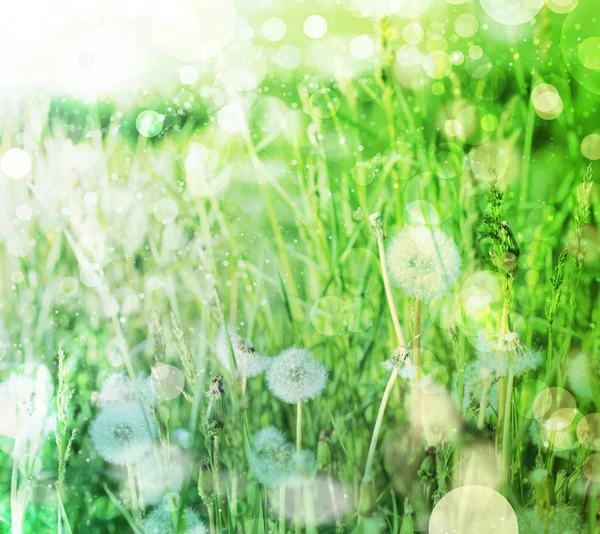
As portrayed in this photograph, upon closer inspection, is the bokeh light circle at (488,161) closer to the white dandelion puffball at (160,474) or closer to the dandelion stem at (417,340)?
the dandelion stem at (417,340)

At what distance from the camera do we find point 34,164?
0.78 meters

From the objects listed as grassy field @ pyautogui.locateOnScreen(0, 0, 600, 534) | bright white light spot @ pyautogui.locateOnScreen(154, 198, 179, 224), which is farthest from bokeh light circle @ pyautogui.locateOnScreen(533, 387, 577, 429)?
bright white light spot @ pyautogui.locateOnScreen(154, 198, 179, 224)

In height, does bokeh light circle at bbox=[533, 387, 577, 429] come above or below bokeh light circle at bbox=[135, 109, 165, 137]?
below

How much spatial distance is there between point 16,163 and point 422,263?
0.56 m

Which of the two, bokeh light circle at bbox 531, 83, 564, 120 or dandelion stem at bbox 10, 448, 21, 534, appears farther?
dandelion stem at bbox 10, 448, 21, 534

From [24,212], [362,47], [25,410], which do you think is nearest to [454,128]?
[362,47]

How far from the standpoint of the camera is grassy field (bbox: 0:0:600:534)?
28.0 inches

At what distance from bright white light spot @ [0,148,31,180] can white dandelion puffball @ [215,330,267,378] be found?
35cm

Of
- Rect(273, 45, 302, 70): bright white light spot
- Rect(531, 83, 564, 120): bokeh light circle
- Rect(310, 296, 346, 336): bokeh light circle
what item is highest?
Rect(273, 45, 302, 70): bright white light spot

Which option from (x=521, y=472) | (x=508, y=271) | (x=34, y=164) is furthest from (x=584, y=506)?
(x=34, y=164)

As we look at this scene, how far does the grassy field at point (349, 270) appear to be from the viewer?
71cm

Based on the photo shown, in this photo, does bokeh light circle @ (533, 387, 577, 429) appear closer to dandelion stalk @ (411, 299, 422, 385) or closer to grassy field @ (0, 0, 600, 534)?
grassy field @ (0, 0, 600, 534)

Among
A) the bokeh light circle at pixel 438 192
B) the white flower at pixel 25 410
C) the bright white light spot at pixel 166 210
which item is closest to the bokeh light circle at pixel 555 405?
the bokeh light circle at pixel 438 192

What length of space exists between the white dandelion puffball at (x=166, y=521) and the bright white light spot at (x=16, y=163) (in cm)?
49
